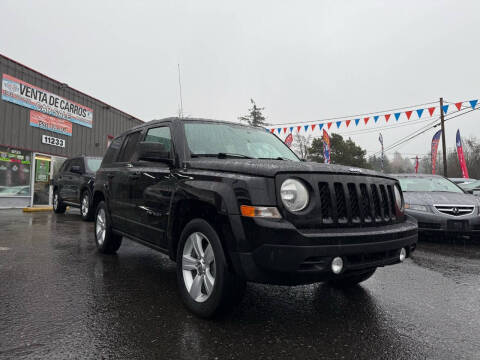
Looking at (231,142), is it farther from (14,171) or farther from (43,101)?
(43,101)

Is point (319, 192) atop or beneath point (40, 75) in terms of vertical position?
beneath

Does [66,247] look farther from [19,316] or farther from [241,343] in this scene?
[241,343]

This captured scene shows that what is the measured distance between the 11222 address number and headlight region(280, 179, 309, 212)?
1433cm

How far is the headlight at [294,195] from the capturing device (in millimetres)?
2428

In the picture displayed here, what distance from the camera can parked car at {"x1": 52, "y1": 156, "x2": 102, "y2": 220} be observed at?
930 centimetres

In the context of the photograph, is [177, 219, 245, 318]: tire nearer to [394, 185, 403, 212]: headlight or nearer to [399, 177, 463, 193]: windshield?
[394, 185, 403, 212]: headlight

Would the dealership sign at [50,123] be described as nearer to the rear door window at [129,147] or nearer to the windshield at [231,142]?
the rear door window at [129,147]

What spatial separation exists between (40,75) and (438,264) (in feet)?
48.8

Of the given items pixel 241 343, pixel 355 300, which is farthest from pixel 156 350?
pixel 355 300

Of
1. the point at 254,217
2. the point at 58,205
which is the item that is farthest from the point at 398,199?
the point at 58,205

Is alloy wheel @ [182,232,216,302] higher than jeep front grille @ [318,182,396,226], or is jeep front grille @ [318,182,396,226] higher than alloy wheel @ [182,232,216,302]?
jeep front grille @ [318,182,396,226]

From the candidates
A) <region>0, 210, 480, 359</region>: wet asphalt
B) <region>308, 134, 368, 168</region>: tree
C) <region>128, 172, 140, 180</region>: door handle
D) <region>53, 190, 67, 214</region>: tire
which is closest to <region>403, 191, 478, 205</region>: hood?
<region>0, 210, 480, 359</region>: wet asphalt

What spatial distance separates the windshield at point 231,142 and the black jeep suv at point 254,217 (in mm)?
16

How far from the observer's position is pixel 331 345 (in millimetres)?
2342
